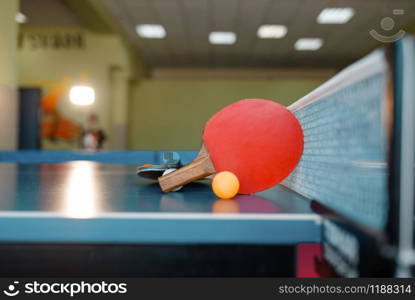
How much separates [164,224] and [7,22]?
13.1 feet

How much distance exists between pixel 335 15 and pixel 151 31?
2.75 m

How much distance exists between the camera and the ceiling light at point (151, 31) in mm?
5523

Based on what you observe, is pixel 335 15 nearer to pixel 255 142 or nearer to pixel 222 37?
pixel 222 37

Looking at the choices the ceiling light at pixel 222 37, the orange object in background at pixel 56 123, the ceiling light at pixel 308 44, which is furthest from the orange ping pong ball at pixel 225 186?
the orange object in background at pixel 56 123

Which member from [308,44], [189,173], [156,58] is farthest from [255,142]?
[156,58]

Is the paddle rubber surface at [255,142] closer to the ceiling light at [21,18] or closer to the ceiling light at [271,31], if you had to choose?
the ceiling light at [271,31]

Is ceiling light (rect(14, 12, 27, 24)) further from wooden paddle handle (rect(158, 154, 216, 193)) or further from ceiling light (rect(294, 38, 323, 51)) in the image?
wooden paddle handle (rect(158, 154, 216, 193))

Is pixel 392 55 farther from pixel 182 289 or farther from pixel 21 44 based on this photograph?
pixel 21 44

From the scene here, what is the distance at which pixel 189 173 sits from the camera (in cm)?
64

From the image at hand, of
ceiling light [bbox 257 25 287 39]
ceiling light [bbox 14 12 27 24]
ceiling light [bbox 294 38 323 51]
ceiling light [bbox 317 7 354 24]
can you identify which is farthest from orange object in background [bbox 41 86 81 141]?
ceiling light [bbox 317 7 354 24]

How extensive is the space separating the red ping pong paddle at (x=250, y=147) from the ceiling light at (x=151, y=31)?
17.1 feet

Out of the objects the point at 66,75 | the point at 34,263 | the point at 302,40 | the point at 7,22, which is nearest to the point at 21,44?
the point at 66,75

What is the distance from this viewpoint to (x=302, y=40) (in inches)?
239

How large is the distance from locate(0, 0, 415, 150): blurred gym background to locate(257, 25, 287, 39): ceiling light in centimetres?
2
